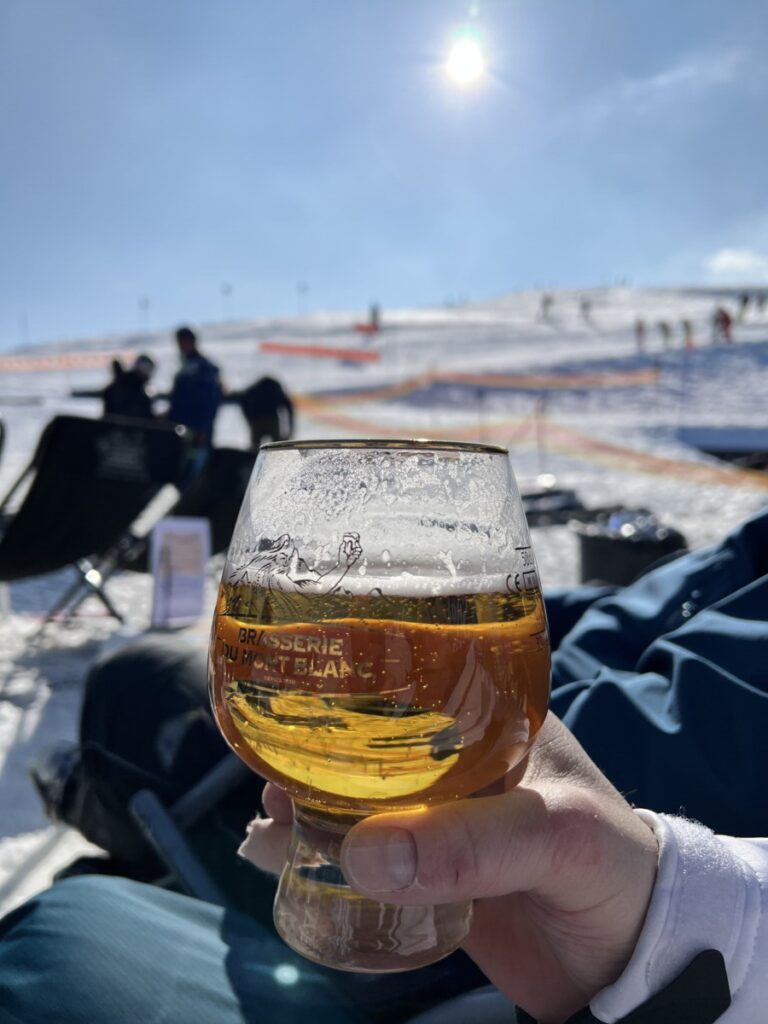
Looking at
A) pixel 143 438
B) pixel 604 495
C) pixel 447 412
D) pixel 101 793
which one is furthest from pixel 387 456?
pixel 447 412

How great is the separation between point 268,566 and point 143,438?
380cm

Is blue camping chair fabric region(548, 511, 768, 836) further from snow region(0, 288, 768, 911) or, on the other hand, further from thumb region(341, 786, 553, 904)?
snow region(0, 288, 768, 911)

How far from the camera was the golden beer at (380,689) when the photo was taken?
2.03ft

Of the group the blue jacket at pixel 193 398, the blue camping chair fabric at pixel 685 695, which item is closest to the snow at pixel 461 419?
the blue camping chair fabric at pixel 685 695

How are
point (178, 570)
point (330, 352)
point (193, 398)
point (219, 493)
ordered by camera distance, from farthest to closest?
point (330, 352), point (193, 398), point (219, 493), point (178, 570)

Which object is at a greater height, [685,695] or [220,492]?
[685,695]

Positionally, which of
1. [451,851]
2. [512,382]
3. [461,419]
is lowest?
[461,419]

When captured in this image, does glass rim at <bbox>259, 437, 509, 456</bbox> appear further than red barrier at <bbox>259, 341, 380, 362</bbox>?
No

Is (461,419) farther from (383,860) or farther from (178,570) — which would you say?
(383,860)

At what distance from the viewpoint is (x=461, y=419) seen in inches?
744

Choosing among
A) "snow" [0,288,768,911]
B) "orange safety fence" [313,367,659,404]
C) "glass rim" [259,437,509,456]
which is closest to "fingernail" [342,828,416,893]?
"glass rim" [259,437,509,456]

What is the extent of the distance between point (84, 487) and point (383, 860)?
146 inches

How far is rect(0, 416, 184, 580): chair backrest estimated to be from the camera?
12.9 feet

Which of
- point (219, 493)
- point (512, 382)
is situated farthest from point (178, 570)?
point (512, 382)
